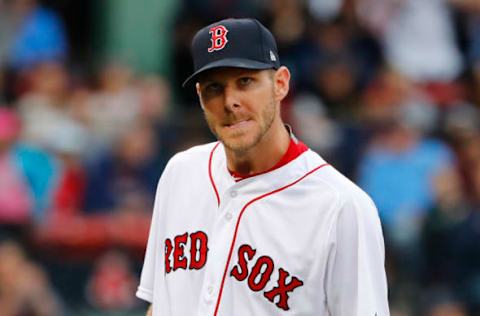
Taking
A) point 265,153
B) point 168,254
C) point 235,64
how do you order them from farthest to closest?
point 168,254 < point 265,153 < point 235,64

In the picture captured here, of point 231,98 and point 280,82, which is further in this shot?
point 280,82

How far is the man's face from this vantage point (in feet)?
12.5

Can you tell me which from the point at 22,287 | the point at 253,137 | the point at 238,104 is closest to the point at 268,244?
the point at 253,137

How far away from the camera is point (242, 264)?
3.90 m

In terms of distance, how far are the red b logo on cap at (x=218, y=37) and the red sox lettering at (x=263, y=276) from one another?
629mm

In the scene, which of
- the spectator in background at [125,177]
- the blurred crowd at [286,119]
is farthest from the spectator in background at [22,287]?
the spectator in background at [125,177]

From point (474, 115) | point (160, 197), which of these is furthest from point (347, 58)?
point (160, 197)

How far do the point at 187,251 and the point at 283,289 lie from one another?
1.28 ft

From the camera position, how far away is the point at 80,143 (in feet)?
28.9

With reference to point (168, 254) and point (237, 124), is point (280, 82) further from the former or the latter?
point (168, 254)

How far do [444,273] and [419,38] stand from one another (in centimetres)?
285

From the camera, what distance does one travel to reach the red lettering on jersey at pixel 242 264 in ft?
12.8

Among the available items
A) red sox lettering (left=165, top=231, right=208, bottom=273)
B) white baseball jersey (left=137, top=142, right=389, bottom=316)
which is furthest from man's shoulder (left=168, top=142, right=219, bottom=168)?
red sox lettering (left=165, top=231, right=208, bottom=273)

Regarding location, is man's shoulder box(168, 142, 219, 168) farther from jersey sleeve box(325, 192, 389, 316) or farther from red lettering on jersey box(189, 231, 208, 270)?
jersey sleeve box(325, 192, 389, 316)
